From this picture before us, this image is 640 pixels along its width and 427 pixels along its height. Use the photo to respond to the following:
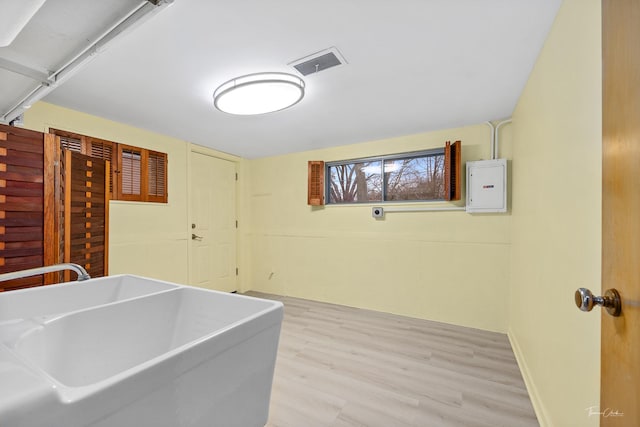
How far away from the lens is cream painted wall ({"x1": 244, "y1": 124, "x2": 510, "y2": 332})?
A: 2836 millimetres

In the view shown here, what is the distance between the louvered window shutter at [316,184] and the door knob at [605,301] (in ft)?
10.1

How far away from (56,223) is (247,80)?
1.41 meters

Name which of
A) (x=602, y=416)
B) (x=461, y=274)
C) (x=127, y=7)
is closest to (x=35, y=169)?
(x=127, y=7)

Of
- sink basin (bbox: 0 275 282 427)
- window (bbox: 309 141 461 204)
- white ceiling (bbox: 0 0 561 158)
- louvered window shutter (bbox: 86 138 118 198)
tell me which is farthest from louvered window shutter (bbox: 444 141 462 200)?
louvered window shutter (bbox: 86 138 118 198)

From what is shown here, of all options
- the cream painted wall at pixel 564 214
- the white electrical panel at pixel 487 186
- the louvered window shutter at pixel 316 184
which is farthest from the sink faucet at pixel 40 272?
the white electrical panel at pixel 487 186

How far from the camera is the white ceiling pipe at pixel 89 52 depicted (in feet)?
3.74

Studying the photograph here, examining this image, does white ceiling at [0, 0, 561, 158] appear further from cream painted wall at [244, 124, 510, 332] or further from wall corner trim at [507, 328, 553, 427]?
wall corner trim at [507, 328, 553, 427]

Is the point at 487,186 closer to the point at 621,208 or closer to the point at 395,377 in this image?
the point at 395,377

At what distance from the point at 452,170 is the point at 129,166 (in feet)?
11.4

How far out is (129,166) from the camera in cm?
292

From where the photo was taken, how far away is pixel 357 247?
11.7ft

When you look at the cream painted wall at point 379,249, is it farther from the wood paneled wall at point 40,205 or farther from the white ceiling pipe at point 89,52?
the white ceiling pipe at point 89,52

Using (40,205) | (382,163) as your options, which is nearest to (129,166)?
(40,205)

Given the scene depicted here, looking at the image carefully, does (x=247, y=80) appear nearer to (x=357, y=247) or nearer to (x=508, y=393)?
(x=357, y=247)
